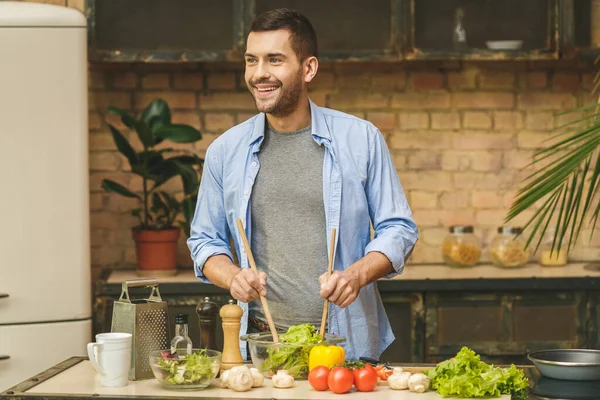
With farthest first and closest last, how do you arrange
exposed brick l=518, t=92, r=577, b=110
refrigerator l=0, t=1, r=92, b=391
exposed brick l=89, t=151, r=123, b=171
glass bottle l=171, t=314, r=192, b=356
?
exposed brick l=518, t=92, r=577, b=110 < exposed brick l=89, t=151, r=123, b=171 < refrigerator l=0, t=1, r=92, b=391 < glass bottle l=171, t=314, r=192, b=356

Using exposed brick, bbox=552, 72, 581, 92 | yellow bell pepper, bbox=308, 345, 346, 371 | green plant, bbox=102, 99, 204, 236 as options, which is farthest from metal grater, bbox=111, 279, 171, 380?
exposed brick, bbox=552, 72, 581, 92

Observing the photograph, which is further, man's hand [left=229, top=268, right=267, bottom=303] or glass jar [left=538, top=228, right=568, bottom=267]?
glass jar [left=538, top=228, right=568, bottom=267]

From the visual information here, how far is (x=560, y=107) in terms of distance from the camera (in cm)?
437

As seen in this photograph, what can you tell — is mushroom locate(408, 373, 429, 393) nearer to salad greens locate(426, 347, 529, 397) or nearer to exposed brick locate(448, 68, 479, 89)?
salad greens locate(426, 347, 529, 397)

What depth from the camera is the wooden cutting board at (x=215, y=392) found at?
202 cm

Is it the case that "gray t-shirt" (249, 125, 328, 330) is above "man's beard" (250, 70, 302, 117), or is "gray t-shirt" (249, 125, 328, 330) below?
below

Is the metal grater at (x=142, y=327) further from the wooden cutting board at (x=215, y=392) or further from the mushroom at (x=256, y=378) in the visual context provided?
the mushroom at (x=256, y=378)

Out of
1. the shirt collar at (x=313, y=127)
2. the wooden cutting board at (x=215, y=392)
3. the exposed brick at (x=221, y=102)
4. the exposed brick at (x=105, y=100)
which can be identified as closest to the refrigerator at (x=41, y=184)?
the exposed brick at (x=105, y=100)

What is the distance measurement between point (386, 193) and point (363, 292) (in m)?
0.27

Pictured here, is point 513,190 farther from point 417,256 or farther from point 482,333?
point 482,333

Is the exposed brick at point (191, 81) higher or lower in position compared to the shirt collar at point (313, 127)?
higher

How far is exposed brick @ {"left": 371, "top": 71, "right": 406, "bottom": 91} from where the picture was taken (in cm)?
434

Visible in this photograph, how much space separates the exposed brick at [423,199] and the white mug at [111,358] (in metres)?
2.40

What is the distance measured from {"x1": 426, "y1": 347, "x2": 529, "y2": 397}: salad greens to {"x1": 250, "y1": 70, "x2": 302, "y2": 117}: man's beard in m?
0.79
